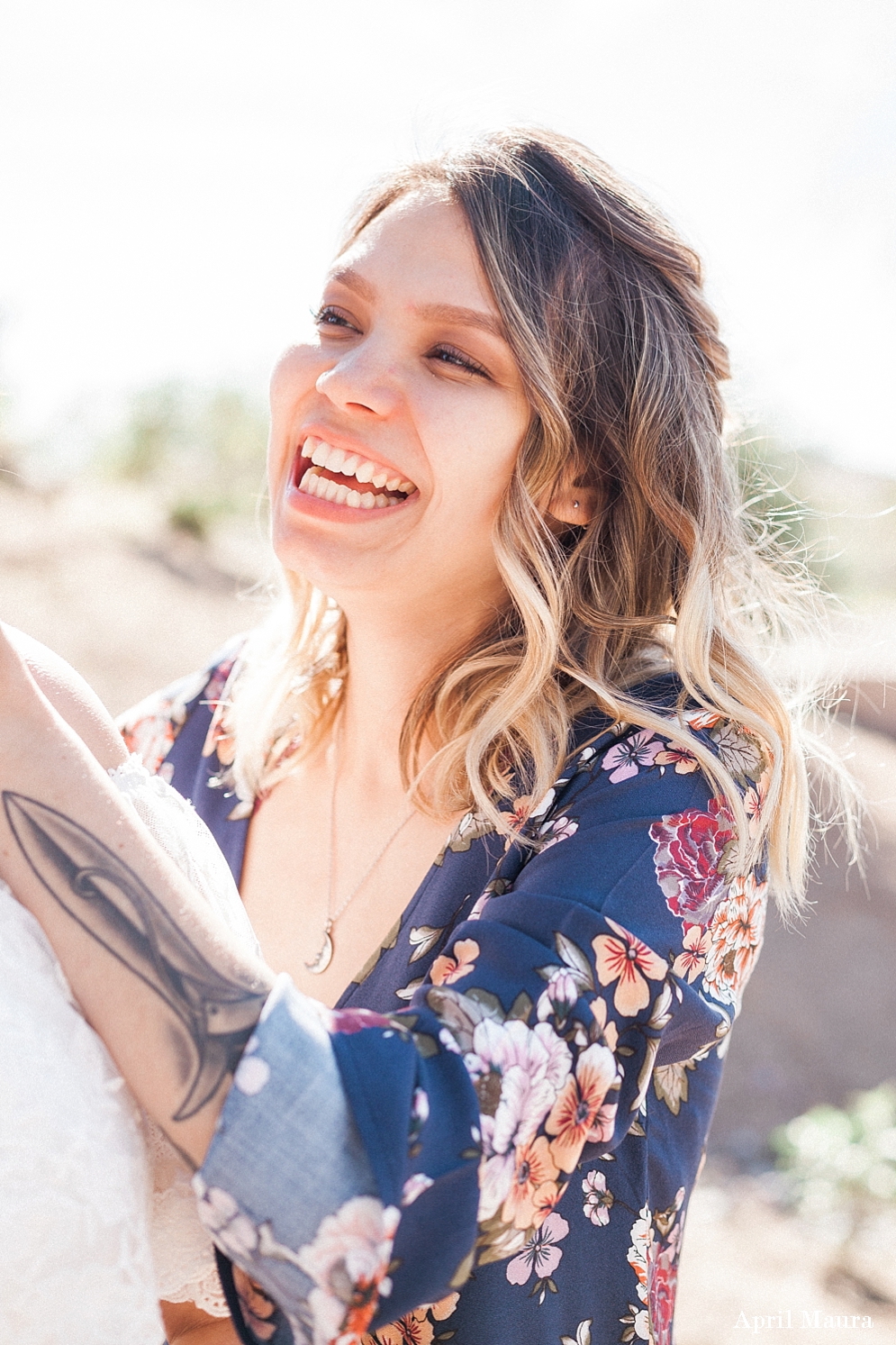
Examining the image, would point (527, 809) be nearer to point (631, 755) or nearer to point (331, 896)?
point (631, 755)

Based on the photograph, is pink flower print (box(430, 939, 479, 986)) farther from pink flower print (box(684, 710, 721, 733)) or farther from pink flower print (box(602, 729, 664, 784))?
pink flower print (box(684, 710, 721, 733))

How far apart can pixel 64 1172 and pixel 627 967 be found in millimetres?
624

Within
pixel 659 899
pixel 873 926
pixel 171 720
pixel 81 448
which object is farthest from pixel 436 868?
pixel 81 448

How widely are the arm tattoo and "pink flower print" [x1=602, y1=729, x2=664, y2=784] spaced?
0.63 metres

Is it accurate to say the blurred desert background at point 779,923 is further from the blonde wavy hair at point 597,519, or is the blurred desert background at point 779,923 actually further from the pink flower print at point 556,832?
the pink flower print at point 556,832

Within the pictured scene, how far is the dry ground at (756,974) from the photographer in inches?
128

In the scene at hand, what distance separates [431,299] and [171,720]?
104cm

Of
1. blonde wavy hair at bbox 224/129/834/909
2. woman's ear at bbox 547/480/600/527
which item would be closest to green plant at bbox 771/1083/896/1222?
blonde wavy hair at bbox 224/129/834/909

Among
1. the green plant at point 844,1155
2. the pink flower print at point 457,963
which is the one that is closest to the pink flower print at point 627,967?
the pink flower print at point 457,963

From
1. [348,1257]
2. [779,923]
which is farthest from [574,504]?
[779,923]

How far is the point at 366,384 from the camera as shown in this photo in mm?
1722

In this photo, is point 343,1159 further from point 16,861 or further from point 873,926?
point 873,926

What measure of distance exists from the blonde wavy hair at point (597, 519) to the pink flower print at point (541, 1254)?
541 millimetres

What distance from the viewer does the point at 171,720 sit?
2291 mm
